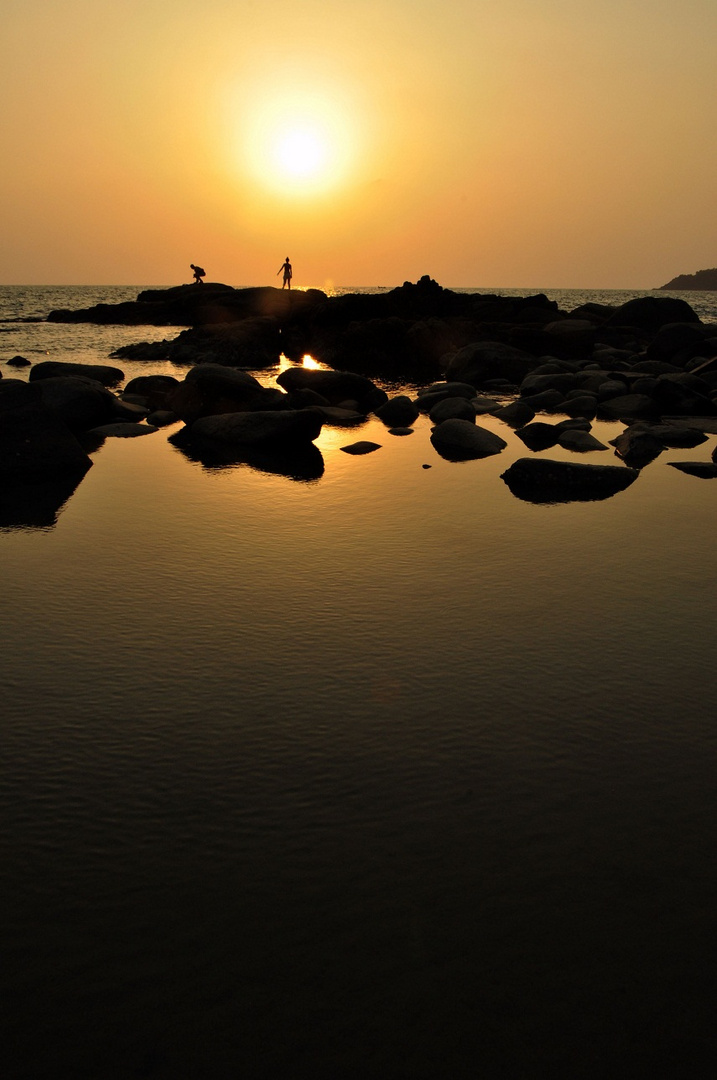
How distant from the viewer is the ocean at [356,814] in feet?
7.91

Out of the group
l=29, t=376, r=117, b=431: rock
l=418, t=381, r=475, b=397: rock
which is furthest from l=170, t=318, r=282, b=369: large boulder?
l=29, t=376, r=117, b=431: rock

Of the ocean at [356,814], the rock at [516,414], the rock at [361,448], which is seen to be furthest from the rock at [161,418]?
the ocean at [356,814]

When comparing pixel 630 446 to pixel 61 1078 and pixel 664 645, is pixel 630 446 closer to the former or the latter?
pixel 664 645

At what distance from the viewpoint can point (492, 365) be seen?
23.5 meters

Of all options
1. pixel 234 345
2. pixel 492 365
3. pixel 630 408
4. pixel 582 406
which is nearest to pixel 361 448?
pixel 582 406

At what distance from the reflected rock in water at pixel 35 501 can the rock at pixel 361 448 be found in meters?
4.07

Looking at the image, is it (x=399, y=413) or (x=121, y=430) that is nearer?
(x=121, y=430)

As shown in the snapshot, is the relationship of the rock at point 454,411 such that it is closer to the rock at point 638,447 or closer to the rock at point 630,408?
the rock at point 630,408

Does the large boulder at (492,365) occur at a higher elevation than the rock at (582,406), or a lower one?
higher

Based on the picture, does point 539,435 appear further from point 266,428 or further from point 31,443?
point 31,443

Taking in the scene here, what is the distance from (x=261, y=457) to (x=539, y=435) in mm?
4628

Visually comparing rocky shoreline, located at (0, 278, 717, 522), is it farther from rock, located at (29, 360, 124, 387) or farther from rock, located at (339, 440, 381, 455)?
rock, located at (339, 440, 381, 455)

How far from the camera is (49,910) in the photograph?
2873 mm

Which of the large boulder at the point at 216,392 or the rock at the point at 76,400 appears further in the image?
the large boulder at the point at 216,392
